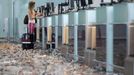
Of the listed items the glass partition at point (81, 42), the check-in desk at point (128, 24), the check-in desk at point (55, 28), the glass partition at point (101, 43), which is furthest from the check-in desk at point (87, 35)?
the check-in desk at point (55, 28)

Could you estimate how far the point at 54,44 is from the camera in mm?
30172

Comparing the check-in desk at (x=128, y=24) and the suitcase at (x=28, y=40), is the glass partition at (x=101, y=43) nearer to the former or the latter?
the check-in desk at (x=128, y=24)

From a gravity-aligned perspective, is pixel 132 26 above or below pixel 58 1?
below

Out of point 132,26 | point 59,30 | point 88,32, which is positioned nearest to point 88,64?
point 88,32

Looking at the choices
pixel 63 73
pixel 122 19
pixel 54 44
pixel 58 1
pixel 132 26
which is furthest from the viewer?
pixel 58 1

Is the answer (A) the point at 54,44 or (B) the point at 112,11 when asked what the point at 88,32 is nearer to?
(B) the point at 112,11

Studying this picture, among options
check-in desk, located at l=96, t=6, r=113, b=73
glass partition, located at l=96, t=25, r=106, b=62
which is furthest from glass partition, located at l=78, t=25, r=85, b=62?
check-in desk, located at l=96, t=6, r=113, b=73

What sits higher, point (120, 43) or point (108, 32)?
point (108, 32)

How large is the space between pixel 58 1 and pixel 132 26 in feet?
64.5

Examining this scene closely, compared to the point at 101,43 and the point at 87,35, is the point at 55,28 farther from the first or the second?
the point at 101,43

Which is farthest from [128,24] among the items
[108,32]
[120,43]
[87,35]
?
[87,35]

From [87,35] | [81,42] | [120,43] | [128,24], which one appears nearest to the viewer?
[128,24]

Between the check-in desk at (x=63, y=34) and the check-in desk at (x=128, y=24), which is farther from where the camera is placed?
the check-in desk at (x=63, y=34)

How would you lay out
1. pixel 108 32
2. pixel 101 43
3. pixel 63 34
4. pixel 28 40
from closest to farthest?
1. pixel 108 32
2. pixel 101 43
3. pixel 63 34
4. pixel 28 40
